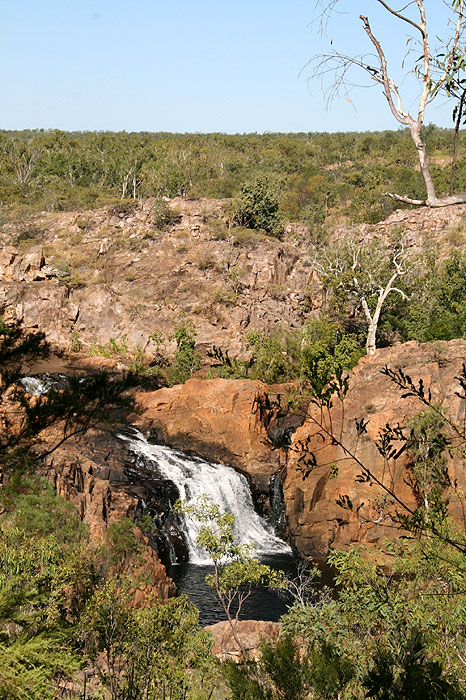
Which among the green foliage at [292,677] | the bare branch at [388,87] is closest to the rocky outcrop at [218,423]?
the green foliage at [292,677]

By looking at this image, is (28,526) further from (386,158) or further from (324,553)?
(386,158)

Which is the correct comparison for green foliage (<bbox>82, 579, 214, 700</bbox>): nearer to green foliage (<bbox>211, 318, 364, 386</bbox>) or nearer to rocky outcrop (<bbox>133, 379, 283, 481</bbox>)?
rocky outcrop (<bbox>133, 379, 283, 481</bbox>)

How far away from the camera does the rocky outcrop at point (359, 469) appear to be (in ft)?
80.9

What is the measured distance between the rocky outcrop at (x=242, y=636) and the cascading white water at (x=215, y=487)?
877 centimetres

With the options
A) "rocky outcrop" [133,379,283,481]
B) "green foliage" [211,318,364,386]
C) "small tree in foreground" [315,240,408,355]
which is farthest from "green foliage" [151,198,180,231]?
"rocky outcrop" [133,379,283,481]

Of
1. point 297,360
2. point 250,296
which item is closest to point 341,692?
point 297,360

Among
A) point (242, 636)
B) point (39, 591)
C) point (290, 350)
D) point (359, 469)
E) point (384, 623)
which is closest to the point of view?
point (39, 591)

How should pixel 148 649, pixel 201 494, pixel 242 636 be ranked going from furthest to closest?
pixel 201 494 → pixel 242 636 → pixel 148 649

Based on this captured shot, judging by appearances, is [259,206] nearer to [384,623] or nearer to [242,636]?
[242,636]

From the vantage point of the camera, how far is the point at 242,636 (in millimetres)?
16234

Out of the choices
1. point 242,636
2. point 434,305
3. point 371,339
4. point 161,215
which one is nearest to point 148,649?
point 242,636

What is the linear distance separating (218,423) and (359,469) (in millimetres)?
8737

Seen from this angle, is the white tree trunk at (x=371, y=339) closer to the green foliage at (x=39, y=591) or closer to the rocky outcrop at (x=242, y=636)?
the rocky outcrop at (x=242, y=636)

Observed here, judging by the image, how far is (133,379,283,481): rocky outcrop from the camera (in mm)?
30469
